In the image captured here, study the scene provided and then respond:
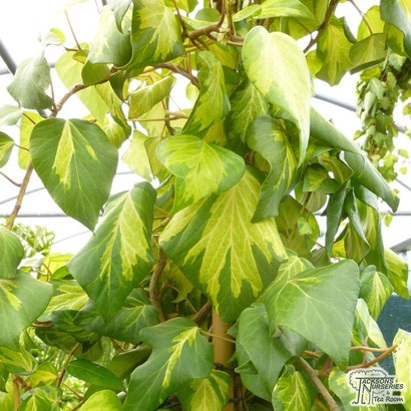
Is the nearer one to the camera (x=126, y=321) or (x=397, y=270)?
(x=126, y=321)

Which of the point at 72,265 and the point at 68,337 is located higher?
the point at 72,265

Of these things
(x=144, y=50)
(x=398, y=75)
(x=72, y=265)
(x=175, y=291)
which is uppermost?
(x=144, y=50)

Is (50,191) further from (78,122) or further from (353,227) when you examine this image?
(353,227)

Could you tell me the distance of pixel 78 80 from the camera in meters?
0.63

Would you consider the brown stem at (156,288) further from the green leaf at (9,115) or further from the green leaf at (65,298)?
the green leaf at (9,115)

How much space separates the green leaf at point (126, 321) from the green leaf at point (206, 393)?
0.06m

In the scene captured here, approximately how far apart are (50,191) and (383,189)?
28 cm

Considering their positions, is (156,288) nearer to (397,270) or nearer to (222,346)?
(222,346)

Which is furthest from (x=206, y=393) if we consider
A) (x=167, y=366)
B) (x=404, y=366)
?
(x=404, y=366)

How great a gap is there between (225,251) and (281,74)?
0.46 ft

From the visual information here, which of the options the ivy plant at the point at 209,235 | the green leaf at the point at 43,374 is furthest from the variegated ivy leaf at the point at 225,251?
the green leaf at the point at 43,374

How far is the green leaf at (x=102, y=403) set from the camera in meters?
0.44

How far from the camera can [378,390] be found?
16.3 inches

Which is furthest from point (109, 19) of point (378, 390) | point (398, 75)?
point (398, 75)
